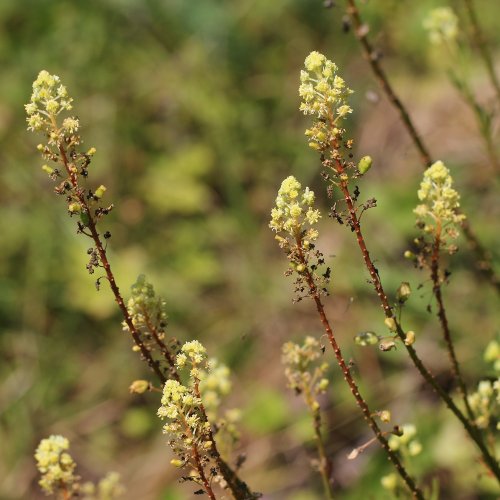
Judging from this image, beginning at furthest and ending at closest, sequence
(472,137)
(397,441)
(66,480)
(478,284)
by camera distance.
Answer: (472,137), (478,284), (397,441), (66,480)

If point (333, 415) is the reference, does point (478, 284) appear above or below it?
above

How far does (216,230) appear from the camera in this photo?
6102 millimetres

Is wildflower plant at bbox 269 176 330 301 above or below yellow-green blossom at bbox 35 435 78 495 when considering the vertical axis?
above

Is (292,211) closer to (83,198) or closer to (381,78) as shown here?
(83,198)

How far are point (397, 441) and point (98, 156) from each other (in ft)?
14.6

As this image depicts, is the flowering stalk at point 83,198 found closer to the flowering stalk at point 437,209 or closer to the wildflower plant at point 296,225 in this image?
the wildflower plant at point 296,225

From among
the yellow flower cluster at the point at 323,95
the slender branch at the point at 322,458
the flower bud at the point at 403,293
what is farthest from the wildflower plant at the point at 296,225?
the slender branch at the point at 322,458

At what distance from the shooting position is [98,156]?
6.41 metres

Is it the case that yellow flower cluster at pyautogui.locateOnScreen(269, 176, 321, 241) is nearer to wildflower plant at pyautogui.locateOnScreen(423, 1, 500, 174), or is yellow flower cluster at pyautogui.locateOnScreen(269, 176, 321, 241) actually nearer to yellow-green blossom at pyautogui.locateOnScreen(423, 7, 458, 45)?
wildflower plant at pyautogui.locateOnScreen(423, 1, 500, 174)

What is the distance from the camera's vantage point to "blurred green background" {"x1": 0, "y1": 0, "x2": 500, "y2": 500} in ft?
15.6

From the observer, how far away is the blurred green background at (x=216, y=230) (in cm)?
476

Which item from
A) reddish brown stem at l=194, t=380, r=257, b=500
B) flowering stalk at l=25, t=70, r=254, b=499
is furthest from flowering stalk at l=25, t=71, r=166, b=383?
reddish brown stem at l=194, t=380, r=257, b=500

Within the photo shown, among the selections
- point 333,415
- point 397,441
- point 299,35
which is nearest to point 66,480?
point 397,441

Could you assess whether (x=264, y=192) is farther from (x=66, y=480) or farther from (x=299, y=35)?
(x=66, y=480)
